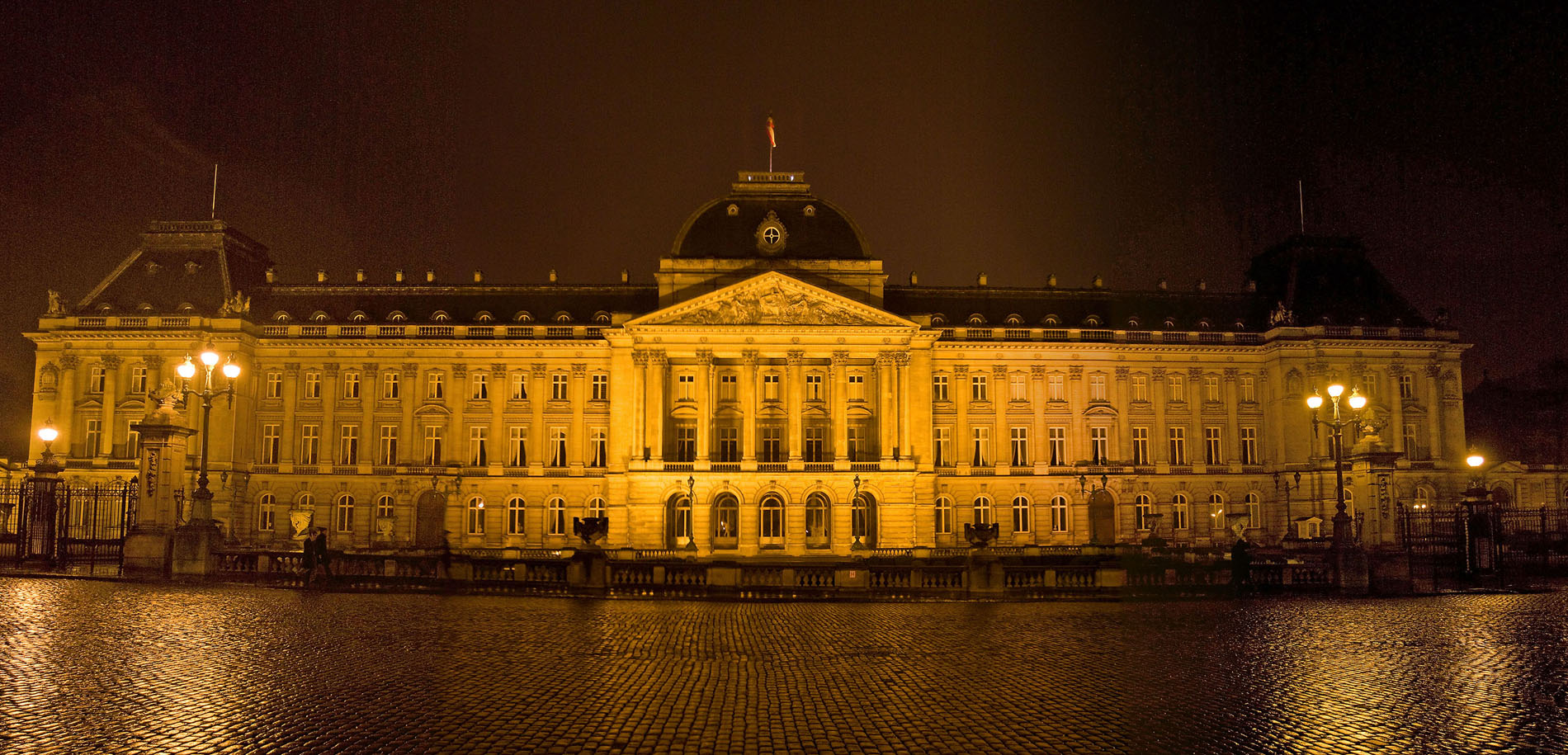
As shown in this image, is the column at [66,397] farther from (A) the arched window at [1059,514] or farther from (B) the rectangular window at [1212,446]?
(B) the rectangular window at [1212,446]

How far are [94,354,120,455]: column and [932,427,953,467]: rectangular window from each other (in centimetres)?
4367

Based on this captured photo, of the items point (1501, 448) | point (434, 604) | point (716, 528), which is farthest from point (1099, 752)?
point (1501, 448)

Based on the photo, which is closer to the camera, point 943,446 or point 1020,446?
point 943,446

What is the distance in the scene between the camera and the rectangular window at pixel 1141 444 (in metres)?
64.8

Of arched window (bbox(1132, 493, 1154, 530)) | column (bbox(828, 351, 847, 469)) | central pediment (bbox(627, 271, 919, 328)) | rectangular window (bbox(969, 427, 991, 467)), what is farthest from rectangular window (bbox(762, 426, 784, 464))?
arched window (bbox(1132, 493, 1154, 530))

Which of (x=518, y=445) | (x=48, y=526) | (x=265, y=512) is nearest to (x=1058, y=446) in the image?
(x=518, y=445)

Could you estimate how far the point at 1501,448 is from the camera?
260 ft

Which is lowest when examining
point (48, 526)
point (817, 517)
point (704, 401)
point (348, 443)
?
point (817, 517)

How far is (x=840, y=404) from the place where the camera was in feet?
196

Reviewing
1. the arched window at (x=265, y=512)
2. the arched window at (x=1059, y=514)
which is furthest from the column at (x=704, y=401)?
the arched window at (x=265, y=512)

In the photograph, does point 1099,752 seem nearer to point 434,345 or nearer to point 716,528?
point 716,528

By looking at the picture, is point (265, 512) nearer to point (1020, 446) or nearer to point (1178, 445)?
point (1020, 446)

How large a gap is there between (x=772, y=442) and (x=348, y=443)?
2338 cm

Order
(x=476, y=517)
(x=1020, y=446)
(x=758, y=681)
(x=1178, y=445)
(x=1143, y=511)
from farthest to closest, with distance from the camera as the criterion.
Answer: (x=1178, y=445) → (x=1020, y=446) → (x=1143, y=511) → (x=476, y=517) → (x=758, y=681)
